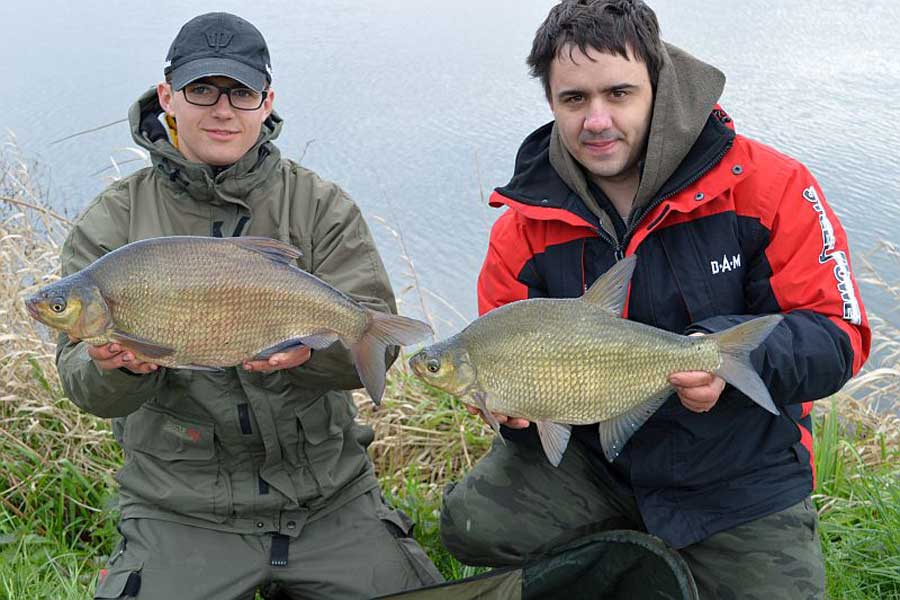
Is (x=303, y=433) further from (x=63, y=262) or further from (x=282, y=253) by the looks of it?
(x=63, y=262)

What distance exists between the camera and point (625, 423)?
6.75 feet

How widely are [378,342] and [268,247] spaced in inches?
11.9

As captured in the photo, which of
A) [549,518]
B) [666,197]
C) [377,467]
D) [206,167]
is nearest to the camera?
[666,197]

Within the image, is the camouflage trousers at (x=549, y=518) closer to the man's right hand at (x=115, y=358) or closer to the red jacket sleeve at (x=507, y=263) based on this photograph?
the red jacket sleeve at (x=507, y=263)

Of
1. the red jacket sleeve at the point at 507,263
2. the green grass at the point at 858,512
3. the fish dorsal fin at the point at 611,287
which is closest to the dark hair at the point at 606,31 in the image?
the red jacket sleeve at the point at 507,263

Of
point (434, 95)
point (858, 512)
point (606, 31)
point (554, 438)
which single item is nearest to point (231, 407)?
point (554, 438)

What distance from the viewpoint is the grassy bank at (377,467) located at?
2.51 m

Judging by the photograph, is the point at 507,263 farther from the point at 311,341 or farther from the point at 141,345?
the point at 141,345

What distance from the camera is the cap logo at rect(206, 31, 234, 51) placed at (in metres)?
2.39

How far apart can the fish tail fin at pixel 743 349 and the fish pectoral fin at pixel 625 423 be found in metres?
0.15

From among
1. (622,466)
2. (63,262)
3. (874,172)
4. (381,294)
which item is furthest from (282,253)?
(874,172)

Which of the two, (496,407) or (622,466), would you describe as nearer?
(496,407)

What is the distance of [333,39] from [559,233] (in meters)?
5.84

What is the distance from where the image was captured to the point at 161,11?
28.9ft
